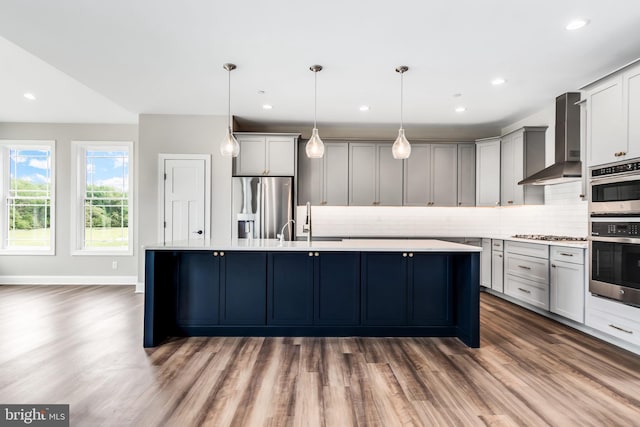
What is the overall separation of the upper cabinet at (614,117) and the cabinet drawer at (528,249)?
1.14 m

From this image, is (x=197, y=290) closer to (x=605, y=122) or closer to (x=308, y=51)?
(x=308, y=51)

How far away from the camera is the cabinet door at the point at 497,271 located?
191 inches

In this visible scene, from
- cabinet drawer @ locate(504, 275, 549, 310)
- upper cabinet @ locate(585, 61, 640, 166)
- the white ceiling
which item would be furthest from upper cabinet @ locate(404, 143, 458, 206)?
upper cabinet @ locate(585, 61, 640, 166)

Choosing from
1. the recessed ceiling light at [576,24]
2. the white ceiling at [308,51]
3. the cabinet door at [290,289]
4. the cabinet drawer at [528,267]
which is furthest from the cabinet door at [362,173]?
the recessed ceiling light at [576,24]

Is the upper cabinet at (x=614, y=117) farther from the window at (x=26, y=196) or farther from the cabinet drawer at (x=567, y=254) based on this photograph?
the window at (x=26, y=196)

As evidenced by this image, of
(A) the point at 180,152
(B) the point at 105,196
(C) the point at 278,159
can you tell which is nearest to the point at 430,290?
(C) the point at 278,159

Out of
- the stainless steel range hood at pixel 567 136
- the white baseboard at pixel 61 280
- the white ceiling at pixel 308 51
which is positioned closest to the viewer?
the white ceiling at pixel 308 51

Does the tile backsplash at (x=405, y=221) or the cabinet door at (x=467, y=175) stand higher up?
the cabinet door at (x=467, y=175)

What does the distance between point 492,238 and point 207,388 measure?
4.52m

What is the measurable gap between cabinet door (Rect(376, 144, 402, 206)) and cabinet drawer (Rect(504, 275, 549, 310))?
6.51 ft

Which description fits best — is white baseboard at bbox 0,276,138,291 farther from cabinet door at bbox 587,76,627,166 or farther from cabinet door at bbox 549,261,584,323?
cabinet door at bbox 587,76,627,166

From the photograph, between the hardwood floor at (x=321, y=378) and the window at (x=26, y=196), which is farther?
the window at (x=26, y=196)

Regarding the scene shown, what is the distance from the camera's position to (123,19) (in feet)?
8.55

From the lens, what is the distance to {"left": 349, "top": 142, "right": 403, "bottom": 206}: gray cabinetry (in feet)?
18.1
